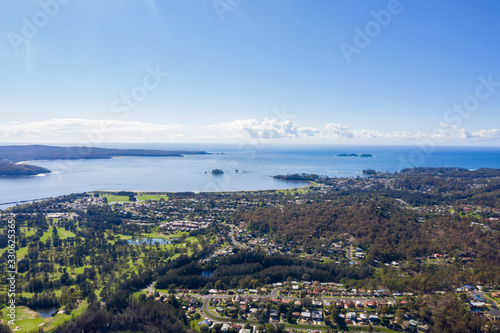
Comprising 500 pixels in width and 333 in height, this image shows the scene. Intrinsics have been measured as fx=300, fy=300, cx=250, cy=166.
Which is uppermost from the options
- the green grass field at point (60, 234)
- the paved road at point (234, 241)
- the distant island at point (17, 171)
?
the distant island at point (17, 171)

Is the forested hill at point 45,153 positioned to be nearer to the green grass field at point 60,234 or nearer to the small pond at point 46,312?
the green grass field at point 60,234

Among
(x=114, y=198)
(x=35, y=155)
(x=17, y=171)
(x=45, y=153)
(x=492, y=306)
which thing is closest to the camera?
(x=492, y=306)

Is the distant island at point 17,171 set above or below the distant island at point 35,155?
below

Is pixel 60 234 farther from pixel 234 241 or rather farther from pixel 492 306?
pixel 492 306

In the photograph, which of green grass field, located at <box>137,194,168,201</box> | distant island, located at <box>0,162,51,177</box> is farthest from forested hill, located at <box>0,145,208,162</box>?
green grass field, located at <box>137,194,168,201</box>

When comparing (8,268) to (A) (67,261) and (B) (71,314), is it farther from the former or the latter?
(B) (71,314)

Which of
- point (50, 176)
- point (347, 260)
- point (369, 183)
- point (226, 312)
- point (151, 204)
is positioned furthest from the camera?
point (50, 176)

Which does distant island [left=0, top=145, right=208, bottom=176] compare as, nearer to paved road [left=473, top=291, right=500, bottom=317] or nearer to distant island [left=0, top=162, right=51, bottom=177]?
distant island [left=0, top=162, right=51, bottom=177]

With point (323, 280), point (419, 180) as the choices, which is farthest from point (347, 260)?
point (419, 180)

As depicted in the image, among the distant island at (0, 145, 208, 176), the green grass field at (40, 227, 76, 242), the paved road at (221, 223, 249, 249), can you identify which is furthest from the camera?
the distant island at (0, 145, 208, 176)

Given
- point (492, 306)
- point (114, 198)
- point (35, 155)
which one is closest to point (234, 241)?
point (492, 306)

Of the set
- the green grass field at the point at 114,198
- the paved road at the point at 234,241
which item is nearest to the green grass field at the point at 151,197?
the green grass field at the point at 114,198
